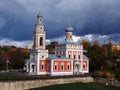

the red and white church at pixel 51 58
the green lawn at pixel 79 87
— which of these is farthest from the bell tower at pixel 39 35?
the green lawn at pixel 79 87

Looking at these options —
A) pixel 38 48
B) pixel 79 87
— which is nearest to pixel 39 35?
pixel 38 48

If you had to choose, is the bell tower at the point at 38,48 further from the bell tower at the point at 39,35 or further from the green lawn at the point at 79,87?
the green lawn at the point at 79,87

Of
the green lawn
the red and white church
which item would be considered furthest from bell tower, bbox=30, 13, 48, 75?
the green lawn

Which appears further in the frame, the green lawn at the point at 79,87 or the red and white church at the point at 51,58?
the red and white church at the point at 51,58

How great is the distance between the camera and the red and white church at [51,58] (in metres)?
71.0

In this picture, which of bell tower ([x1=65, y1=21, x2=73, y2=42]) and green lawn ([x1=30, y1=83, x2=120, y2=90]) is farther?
bell tower ([x1=65, y1=21, x2=73, y2=42])

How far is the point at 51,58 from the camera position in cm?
7181

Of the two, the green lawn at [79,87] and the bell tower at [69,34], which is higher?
the bell tower at [69,34]

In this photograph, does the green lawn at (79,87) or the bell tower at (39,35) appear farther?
the bell tower at (39,35)

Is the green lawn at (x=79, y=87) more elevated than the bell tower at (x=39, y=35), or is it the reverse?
the bell tower at (x=39, y=35)

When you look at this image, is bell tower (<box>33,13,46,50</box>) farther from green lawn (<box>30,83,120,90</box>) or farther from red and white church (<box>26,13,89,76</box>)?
green lawn (<box>30,83,120,90</box>)

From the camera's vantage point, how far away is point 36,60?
233ft

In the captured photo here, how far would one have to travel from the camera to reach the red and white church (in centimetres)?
7100

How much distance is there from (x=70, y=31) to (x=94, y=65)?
942 centimetres
